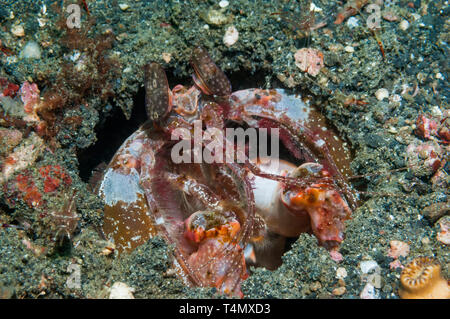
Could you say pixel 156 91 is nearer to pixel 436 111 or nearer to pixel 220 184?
pixel 220 184

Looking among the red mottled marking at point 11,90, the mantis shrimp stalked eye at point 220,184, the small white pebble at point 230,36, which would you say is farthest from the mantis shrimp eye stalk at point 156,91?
the red mottled marking at point 11,90

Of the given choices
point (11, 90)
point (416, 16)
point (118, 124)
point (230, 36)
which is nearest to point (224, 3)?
point (230, 36)

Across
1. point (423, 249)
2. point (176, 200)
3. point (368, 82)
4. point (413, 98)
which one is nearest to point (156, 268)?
point (176, 200)

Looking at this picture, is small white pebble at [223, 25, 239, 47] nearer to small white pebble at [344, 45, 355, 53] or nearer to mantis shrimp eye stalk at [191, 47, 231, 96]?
mantis shrimp eye stalk at [191, 47, 231, 96]

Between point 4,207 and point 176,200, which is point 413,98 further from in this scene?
point 4,207

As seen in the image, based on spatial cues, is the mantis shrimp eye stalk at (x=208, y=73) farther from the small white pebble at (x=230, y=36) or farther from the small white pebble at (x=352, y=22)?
the small white pebble at (x=352, y=22)
